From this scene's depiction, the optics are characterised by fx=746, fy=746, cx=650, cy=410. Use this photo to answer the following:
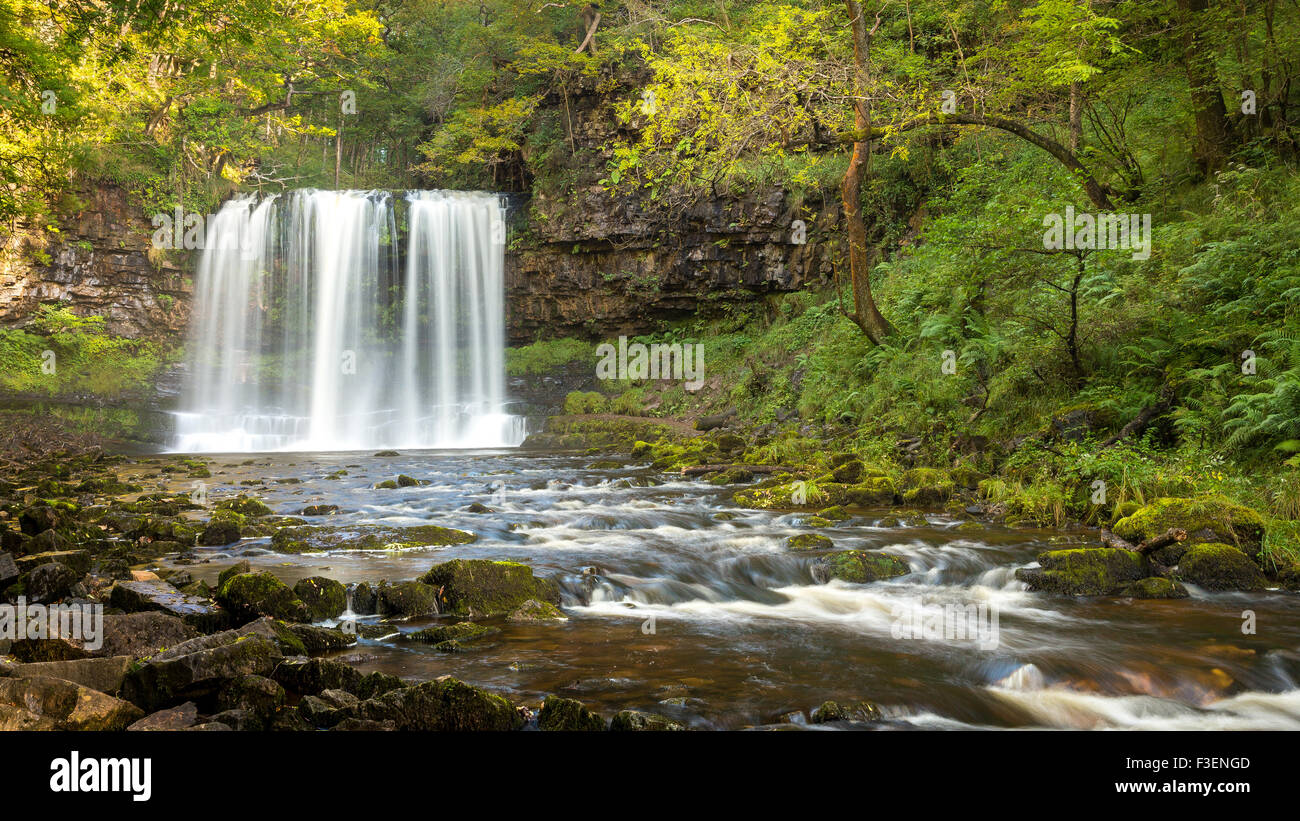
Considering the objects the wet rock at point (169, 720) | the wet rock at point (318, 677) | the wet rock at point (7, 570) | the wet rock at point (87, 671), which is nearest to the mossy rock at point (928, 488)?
the wet rock at point (318, 677)

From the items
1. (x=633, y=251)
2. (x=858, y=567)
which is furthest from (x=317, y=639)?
(x=633, y=251)

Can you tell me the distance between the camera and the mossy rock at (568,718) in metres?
4.08

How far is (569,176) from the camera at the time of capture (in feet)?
96.6

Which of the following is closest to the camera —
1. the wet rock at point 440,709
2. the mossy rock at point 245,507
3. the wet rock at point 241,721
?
the wet rock at point 241,721

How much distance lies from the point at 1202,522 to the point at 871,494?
4569mm

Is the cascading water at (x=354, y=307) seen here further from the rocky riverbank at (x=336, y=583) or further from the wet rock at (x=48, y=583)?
the wet rock at (x=48, y=583)

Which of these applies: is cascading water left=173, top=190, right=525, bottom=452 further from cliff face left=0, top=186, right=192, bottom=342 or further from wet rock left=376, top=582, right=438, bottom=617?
wet rock left=376, top=582, right=438, bottom=617

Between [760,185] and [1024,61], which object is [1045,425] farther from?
[760,185]

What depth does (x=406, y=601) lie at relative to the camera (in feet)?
21.2

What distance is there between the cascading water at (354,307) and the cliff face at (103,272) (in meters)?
1.13

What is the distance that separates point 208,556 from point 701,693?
6291 millimetres

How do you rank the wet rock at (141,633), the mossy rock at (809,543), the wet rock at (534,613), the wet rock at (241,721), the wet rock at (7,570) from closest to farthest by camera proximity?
the wet rock at (241,721) → the wet rock at (141,633) → the wet rock at (7,570) → the wet rock at (534,613) → the mossy rock at (809,543)

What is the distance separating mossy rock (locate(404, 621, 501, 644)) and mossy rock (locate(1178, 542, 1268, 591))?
21.9ft
